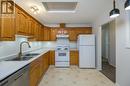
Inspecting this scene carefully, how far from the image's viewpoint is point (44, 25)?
8.01m

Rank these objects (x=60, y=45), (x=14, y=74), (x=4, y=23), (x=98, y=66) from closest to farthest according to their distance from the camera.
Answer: (x=14, y=74)
(x=4, y=23)
(x=98, y=66)
(x=60, y=45)

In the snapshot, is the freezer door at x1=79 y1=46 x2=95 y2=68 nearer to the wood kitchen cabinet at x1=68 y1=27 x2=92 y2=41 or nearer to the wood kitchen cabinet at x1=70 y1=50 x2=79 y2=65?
the wood kitchen cabinet at x1=70 y1=50 x2=79 y2=65

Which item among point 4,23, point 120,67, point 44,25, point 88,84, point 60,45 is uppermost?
point 44,25

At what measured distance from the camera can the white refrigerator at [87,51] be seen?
6965 mm

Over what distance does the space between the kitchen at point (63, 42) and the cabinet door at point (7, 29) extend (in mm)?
51

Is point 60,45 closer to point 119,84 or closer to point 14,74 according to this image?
point 119,84

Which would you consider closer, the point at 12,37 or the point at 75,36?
the point at 12,37

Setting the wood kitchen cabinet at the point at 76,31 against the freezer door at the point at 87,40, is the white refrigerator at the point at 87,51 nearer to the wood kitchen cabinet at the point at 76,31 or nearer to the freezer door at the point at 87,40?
the freezer door at the point at 87,40

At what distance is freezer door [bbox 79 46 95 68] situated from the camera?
22.8 feet

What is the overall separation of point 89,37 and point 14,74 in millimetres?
5290

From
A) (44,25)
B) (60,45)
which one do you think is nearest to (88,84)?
(60,45)

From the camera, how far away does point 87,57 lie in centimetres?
700

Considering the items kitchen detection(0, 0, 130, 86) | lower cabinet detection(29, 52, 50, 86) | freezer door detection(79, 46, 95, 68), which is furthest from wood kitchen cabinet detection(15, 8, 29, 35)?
freezer door detection(79, 46, 95, 68)

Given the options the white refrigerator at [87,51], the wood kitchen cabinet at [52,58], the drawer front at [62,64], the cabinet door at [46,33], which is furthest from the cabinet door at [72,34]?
the drawer front at [62,64]
